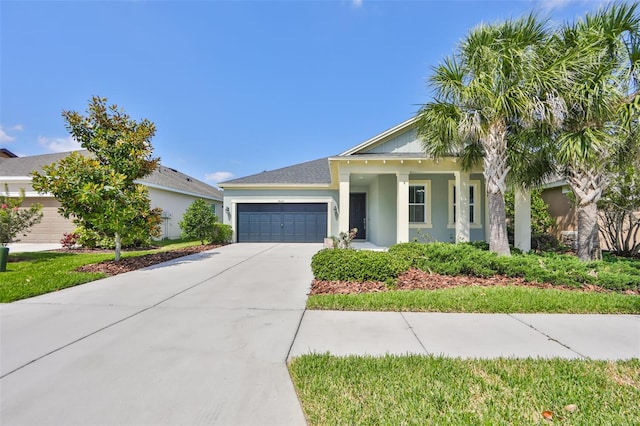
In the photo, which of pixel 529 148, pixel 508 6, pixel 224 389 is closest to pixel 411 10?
pixel 508 6

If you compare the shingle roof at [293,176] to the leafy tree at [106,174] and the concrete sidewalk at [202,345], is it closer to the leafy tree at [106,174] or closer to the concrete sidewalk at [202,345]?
the leafy tree at [106,174]

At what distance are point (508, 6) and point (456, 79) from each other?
2.06 meters

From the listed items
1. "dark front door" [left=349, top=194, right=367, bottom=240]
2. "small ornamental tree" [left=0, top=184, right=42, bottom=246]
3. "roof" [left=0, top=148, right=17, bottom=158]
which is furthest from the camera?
"roof" [left=0, top=148, right=17, bottom=158]

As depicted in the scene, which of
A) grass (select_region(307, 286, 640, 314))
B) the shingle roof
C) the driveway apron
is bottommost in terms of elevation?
the driveway apron

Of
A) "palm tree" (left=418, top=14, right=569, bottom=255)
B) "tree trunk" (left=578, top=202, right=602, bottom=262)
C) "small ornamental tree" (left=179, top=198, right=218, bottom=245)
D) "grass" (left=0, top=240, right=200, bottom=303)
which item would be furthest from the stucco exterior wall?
"tree trunk" (left=578, top=202, right=602, bottom=262)

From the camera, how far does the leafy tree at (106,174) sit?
7391mm

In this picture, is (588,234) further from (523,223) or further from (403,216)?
(403,216)

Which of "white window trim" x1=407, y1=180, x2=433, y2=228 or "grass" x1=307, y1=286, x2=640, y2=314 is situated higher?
"white window trim" x1=407, y1=180, x2=433, y2=228

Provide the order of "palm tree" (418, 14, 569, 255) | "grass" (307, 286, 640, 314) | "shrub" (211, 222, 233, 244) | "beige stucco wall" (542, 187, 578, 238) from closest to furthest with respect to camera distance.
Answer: "grass" (307, 286, 640, 314) < "palm tree" (418, 14, 569, 255) < "beige stucco wall" (542, 187, 578, 238) < "shrub" (211, 222, 233, 244)

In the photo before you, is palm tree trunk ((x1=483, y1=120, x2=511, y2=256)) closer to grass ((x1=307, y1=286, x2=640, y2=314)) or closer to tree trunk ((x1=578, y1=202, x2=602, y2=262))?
tree trunk ((x1=578, y1=202, x2=602, y2=262))

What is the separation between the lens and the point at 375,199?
528 inches

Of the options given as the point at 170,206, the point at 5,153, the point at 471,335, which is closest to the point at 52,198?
the point at 170,206

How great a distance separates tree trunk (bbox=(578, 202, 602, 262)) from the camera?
717 cm

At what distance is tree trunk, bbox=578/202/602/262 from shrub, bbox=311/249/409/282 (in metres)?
5.08
